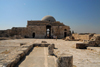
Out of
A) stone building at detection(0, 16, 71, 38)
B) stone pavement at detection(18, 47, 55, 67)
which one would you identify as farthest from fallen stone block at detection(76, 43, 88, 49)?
stone building at detection(0, 16, 71, 38)

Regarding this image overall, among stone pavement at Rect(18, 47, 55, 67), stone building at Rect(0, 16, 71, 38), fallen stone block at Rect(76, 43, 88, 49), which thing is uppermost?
stone building at Rect(0, 16, 71, 38)

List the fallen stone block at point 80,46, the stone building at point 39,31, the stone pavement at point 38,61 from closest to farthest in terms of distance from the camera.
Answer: the stone pavement at point 38,61
the fallen stone block at point 80,46
the stone building at point 39,31

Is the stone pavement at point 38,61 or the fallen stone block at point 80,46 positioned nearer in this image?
the stone pavement at point 38,61

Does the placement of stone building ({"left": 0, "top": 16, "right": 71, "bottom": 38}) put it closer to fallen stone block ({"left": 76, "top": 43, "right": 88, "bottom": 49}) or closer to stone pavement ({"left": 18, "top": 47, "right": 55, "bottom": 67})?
fallen stone block ({"left": 76, "top": 43, "right": 88, "bottom": 49})

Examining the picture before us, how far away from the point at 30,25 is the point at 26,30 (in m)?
2.31

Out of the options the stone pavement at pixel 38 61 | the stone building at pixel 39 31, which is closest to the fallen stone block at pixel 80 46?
the stone pavement at pixel 38 61

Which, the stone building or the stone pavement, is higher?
the stone building

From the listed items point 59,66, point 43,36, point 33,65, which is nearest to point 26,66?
point 33,65

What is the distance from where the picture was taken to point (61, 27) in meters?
23.8

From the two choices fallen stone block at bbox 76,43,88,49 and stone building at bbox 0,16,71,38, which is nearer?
fallen stone block at bbox 76,43,88,49

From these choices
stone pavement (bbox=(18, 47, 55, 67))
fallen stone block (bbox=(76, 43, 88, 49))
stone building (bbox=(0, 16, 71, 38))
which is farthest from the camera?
stone building (bbox=(0, 16, 71, 38))

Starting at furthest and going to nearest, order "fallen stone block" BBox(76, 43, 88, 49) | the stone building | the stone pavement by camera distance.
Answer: the stone building < "fallen stone block" BBox(76, 43, 88, 49) < the stone pavement

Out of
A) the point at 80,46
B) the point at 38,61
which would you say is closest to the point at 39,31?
the point at 80,46

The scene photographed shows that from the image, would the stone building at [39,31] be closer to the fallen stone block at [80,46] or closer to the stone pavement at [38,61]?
the fallen stone block at [80,46]
